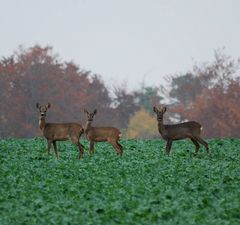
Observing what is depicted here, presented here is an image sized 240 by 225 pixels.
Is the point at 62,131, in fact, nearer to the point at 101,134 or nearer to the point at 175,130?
the point at 101,134

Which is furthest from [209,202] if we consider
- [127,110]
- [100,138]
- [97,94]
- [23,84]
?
[127,110]

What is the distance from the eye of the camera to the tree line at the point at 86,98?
3305 inches

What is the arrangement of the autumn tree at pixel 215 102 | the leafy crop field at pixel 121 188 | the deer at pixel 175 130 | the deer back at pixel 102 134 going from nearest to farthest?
the leafy crop field at pixel 121 188, the deer back at pixel 102 134, the deer at pixel 175 130, the autumn tree at pixel 215 102

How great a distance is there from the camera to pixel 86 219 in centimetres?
1464

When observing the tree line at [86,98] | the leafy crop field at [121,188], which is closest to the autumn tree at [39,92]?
the tree line at [86,98]

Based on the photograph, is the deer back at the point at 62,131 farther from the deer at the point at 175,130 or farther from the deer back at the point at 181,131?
the deer back at the point at 181,131

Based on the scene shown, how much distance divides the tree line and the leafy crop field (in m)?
56.7

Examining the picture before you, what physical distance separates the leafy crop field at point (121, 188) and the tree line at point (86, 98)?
5667 cm

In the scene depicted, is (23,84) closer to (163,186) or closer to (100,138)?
(100,138)

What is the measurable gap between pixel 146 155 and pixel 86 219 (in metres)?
11.3

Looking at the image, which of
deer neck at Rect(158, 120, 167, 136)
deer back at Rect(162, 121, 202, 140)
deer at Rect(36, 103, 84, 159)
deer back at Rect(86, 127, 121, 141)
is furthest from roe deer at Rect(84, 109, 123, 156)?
deer back at Rect(162, 121, 202, 140)

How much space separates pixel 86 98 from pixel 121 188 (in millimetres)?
74892

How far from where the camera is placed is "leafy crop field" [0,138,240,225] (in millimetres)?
14891

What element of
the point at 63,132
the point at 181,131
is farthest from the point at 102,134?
the point at 181,131
